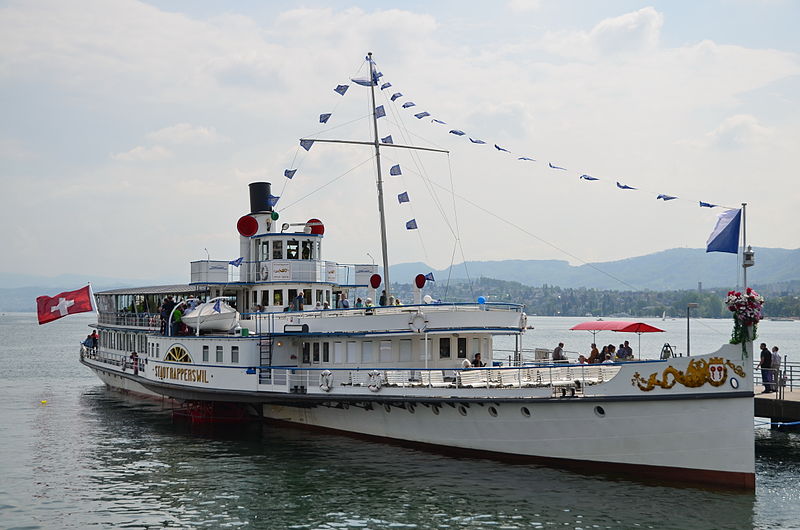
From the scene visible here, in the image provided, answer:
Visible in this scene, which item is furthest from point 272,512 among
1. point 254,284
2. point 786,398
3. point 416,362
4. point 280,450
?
point 786,398

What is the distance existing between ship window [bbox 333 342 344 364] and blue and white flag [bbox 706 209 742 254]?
42.5 feet

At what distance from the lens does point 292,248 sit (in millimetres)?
33625

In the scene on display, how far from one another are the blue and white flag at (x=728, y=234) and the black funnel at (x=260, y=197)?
20.0 m

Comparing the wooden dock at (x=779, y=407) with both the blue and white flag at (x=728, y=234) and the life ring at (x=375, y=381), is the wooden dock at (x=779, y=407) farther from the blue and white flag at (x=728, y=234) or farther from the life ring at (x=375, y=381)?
the life ring at (x=375, y=381)

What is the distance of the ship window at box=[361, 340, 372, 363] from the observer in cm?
2792

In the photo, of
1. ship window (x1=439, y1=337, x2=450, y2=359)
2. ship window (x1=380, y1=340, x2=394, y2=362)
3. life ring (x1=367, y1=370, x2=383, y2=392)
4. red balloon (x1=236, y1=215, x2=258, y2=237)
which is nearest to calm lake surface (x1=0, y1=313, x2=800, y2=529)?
life ring (x1=367, y1=370, x2=383, y2=392)

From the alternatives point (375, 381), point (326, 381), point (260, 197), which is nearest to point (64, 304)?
point (260, 197)

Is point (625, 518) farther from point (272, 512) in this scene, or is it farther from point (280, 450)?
point (280, 450)

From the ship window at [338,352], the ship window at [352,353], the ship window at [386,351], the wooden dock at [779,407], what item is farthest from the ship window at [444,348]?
the wooden dock at [779,407]

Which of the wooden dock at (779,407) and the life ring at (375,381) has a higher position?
the life ring at (375,381)

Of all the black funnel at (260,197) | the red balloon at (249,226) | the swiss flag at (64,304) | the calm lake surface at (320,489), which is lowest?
the calm lake surface at (320,489)

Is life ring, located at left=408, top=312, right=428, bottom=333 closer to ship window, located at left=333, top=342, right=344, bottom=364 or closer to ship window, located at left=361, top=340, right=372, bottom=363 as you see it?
ship window, located at left=361, top=340, right=372, bottom=363

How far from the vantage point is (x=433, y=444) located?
25500mm

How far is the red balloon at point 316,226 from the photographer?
114 ft
